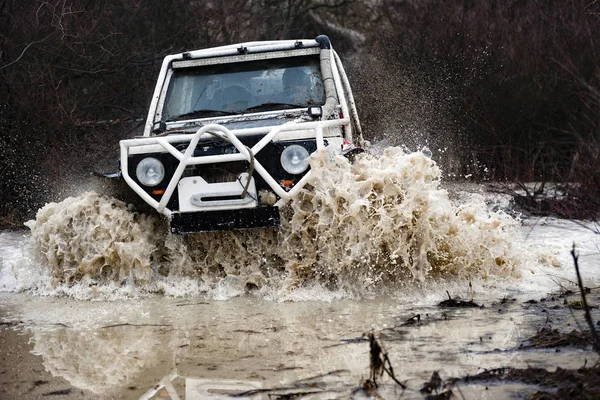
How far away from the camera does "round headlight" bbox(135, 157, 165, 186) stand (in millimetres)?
6840

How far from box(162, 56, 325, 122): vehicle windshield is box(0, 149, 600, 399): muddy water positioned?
1128mm

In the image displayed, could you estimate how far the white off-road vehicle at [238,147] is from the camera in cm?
658

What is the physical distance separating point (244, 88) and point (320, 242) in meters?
1.95

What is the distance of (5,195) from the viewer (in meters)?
11.8

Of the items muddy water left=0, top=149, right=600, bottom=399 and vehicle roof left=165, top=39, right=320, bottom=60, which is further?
vehicle roof left=165, top=39, right=320, bottom=60

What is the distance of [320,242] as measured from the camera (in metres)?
6.58

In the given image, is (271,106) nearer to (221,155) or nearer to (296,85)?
(296,85)

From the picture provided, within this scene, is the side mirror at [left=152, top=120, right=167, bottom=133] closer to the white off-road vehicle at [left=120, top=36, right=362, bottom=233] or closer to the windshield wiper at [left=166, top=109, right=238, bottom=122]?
the white off-road vehicle at [left=120, top=36, right=362, bottom=233]

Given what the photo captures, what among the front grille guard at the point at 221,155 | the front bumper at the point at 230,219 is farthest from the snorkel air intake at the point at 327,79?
the front bumper at the point at 230,219

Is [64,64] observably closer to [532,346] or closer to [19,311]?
[19,311]

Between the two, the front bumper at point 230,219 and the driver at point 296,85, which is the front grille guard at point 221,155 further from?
the driver at point 296,85

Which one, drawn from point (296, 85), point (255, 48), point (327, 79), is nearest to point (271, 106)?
point (296, 85)

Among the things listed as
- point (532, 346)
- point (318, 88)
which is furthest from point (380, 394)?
point (318, 88)

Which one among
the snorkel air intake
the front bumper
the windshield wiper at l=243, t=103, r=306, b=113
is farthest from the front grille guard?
the windshield wiper at l=243, t=103, r=306, b=113
